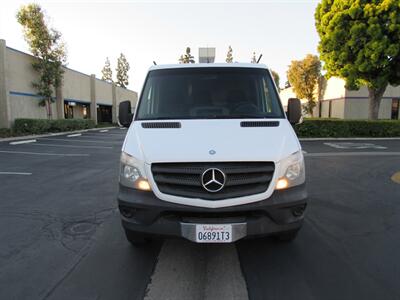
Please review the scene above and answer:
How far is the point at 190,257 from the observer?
3586mm

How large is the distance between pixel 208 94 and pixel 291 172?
66.9 inches

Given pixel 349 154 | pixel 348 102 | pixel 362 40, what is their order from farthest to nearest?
1. pixel 348 102
2. pixel 362 40
3. pixel 349 154

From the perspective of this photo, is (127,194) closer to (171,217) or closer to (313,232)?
(171,217)

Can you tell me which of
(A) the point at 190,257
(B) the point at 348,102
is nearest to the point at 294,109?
(A) the point at 190,257

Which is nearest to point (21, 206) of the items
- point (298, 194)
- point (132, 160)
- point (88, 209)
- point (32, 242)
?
point (88, 209)

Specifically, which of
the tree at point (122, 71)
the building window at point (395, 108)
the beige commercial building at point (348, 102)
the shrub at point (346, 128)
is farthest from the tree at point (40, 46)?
the tree at point (122, 71)

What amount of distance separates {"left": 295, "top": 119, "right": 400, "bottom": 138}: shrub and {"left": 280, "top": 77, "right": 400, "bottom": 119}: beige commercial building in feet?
27.1

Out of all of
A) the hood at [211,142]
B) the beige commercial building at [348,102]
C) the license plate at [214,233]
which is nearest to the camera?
the license plate at [214,233]

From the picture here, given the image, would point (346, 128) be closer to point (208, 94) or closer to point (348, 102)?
point (348, 102)

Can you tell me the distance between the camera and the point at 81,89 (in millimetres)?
31609

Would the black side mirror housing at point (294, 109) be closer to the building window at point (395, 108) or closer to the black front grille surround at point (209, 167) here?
the black front grille surround at point (209, 167)

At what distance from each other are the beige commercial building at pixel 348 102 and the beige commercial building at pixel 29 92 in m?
23.7

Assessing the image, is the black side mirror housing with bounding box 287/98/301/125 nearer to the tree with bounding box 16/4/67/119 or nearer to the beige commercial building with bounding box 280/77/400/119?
the tree with bounding box 16/4/67/119

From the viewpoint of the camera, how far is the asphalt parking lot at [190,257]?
294cm
